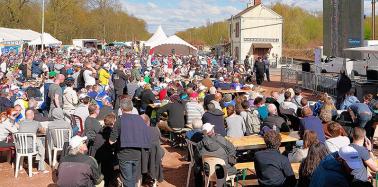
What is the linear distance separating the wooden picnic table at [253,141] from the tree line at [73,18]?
43485 millimetres

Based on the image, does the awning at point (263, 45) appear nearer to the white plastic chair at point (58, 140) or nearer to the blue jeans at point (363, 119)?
the blue jeans at point (363, 119)

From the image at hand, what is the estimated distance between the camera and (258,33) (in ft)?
150

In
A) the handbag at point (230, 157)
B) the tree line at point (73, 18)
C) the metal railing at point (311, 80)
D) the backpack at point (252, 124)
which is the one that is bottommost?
the handbag at point (230, 157)

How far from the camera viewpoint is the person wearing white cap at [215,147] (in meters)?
6.57

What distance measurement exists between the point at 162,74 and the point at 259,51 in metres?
25.6

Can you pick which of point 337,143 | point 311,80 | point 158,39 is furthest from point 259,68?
point 337,143

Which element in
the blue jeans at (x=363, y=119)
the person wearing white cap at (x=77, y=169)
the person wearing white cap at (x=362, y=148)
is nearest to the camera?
the person wearing white cap at (x=362, y=148)

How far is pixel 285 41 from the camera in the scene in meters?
70.7

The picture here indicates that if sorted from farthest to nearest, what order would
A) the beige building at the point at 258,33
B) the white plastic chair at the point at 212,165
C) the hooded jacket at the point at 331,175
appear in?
the beige building at the point at 258,33
the white plastic chair at the point at 212,165
the hooded jacket at the point at 331,175

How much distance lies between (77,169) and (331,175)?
3.14 m

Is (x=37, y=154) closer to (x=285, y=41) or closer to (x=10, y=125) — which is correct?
(x=10, y=125)

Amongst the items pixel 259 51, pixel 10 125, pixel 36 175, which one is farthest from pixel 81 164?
pixel 259 51

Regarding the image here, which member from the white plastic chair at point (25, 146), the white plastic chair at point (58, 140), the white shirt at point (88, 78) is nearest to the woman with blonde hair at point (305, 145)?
the white plastic chair at point (58, 140)

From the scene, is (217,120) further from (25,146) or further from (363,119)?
(25,146)
